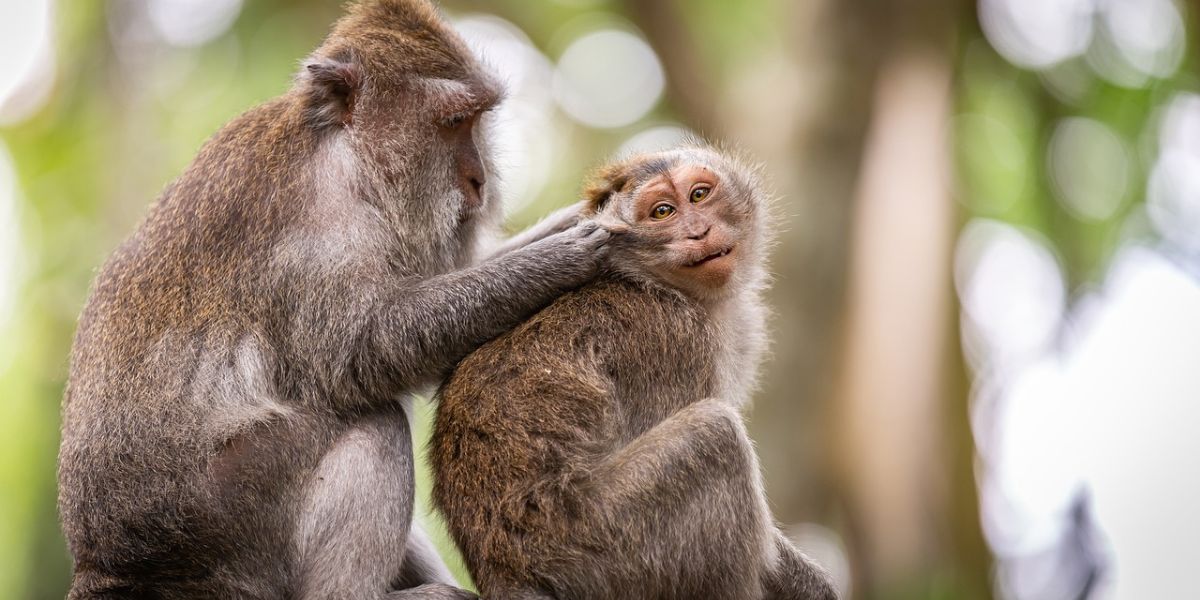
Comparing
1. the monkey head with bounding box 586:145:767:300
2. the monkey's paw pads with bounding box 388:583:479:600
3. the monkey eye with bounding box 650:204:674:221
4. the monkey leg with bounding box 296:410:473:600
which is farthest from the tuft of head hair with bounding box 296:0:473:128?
the monkey's paw pads with bounding box 388:583:479:600

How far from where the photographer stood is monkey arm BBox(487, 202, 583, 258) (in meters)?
6.51

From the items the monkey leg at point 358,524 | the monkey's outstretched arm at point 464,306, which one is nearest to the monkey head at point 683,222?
the monkey's outstretched arm at point 464,306

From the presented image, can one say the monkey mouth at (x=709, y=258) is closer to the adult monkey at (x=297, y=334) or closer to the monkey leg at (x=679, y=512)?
the adult monkey at (x=297, y=334)

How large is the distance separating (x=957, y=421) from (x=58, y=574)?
30.3 ft

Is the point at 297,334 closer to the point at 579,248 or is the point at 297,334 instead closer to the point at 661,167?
the point at 579,248

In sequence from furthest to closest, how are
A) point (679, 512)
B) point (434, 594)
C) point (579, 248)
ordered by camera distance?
point (579, 248)
point (434, 594)
point (679, 512)

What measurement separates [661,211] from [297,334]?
1.83 m

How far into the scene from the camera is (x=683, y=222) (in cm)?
560

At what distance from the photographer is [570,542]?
491cm

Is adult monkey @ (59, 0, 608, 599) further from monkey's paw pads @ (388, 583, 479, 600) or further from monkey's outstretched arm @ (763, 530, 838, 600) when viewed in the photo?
monkey's outstretched arm @ (763, 530, 838, 600)

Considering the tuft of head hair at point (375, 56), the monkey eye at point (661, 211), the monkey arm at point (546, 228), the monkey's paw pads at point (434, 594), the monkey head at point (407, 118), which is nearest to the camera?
the monkey's paw pads at point (434, 594)

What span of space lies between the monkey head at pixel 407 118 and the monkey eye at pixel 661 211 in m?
1.12

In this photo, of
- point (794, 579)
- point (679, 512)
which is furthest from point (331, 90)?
point (794, 579)

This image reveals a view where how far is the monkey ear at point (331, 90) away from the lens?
613 centimetres
